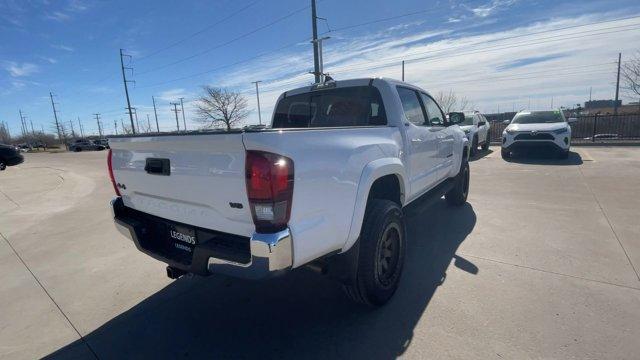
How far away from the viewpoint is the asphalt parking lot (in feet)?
8.24

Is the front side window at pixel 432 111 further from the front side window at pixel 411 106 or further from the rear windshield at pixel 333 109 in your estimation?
the rear windshield at pixel 333 109

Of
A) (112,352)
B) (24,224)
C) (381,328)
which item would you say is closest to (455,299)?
(381,328)

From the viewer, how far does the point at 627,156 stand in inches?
446

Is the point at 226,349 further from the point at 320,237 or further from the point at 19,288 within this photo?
the point at 19,288

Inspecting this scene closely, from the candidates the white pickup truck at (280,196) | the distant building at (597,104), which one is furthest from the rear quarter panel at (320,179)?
the distant building at (597,104)

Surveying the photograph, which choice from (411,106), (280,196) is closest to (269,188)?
(280,196)

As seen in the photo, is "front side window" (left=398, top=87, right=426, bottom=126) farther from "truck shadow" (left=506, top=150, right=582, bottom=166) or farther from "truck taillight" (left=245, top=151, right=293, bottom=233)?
"truck shadow" (left=506, top=150, right=582, bottom=166)

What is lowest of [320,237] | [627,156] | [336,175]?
[627,156]

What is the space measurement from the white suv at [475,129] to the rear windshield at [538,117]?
4.47 feet

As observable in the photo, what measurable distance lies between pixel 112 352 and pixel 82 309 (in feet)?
2.96

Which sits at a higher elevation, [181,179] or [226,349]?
[181,179]

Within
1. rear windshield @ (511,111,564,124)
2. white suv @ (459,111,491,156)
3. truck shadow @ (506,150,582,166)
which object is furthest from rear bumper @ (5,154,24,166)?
rear windshield @ (511,111,564,124)

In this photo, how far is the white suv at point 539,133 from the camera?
35.0 ft

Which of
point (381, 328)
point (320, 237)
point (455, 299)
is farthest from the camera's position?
point (455, 299)
